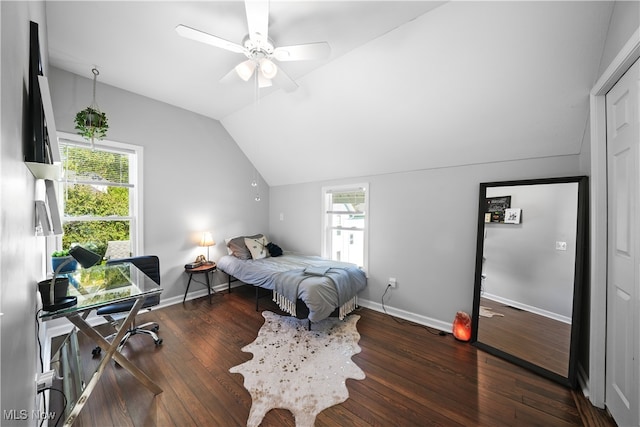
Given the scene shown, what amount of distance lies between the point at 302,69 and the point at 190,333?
3.13 meters

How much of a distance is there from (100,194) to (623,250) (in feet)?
16.0

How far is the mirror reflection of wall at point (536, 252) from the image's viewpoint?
2.00 metres

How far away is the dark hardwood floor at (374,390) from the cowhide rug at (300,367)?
0.06 metres

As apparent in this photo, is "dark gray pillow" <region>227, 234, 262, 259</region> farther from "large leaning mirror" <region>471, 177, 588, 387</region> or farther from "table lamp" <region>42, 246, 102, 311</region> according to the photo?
"large leaning mirror" <region>471, 177, 588, 387</region>

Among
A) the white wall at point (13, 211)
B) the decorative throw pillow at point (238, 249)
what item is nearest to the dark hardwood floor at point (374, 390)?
the white wall at point (13, 211)

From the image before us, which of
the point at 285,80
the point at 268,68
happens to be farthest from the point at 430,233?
the point at 268,68

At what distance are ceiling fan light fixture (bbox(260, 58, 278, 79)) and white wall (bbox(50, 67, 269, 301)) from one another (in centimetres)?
220

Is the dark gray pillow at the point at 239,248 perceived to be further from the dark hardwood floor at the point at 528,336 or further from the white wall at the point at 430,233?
the dark hardwood floor at the point at 528,336

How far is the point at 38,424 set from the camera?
1.27 m

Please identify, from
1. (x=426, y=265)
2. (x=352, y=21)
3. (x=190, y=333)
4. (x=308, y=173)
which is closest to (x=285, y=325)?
(x=190, y=333)

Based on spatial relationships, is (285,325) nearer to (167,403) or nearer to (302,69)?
(167,403)

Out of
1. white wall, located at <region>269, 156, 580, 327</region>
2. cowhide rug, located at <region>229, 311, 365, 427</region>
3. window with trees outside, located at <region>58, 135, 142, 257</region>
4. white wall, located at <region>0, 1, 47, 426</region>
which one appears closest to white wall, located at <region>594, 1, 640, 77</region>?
white wall, located at <region>269, 156, 580, 327</region>

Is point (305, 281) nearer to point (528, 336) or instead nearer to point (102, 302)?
point (102, 302)

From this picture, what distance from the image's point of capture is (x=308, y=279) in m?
2.68
